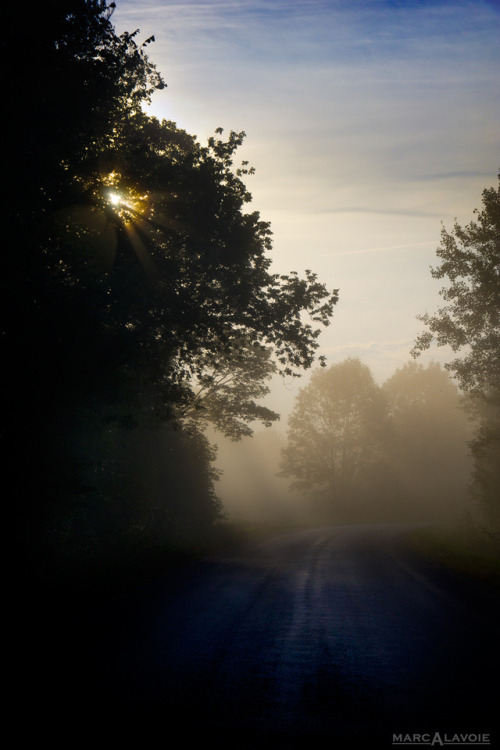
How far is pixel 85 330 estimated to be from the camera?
1230 cm

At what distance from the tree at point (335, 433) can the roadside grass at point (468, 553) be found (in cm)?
3222

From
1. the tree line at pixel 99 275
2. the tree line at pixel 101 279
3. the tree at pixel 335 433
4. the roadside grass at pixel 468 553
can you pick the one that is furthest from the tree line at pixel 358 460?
the tree line at pixel 99 275

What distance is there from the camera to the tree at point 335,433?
60.1 meters

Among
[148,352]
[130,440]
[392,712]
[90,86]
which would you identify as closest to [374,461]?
[130,440]

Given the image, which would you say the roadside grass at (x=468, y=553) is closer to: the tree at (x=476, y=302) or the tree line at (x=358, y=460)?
the tree at (x=476, y=302)

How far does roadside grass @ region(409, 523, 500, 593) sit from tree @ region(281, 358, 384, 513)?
106 feet

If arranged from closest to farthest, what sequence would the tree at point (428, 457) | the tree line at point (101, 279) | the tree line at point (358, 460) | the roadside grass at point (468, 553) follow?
the tree line at point (101, 279)
the roadside grass at point (468, 553)
the tree line at point (358, 460)
the tree at point (428, 457)

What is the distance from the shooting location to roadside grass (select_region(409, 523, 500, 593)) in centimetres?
1386

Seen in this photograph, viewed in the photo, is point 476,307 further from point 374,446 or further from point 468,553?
point 374,446

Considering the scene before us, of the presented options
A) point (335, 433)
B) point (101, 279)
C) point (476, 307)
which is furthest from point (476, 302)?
point (335, 433)

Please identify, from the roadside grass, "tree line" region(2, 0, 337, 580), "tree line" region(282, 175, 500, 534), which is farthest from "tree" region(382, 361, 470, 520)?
"tree line" region(2, 0, 337, 580)

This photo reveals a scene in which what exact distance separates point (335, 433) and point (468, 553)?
42466 millimetres

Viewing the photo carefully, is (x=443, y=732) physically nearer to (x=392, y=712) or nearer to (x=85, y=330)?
(x=392, y=712)

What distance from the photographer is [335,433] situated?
61.1 metres
